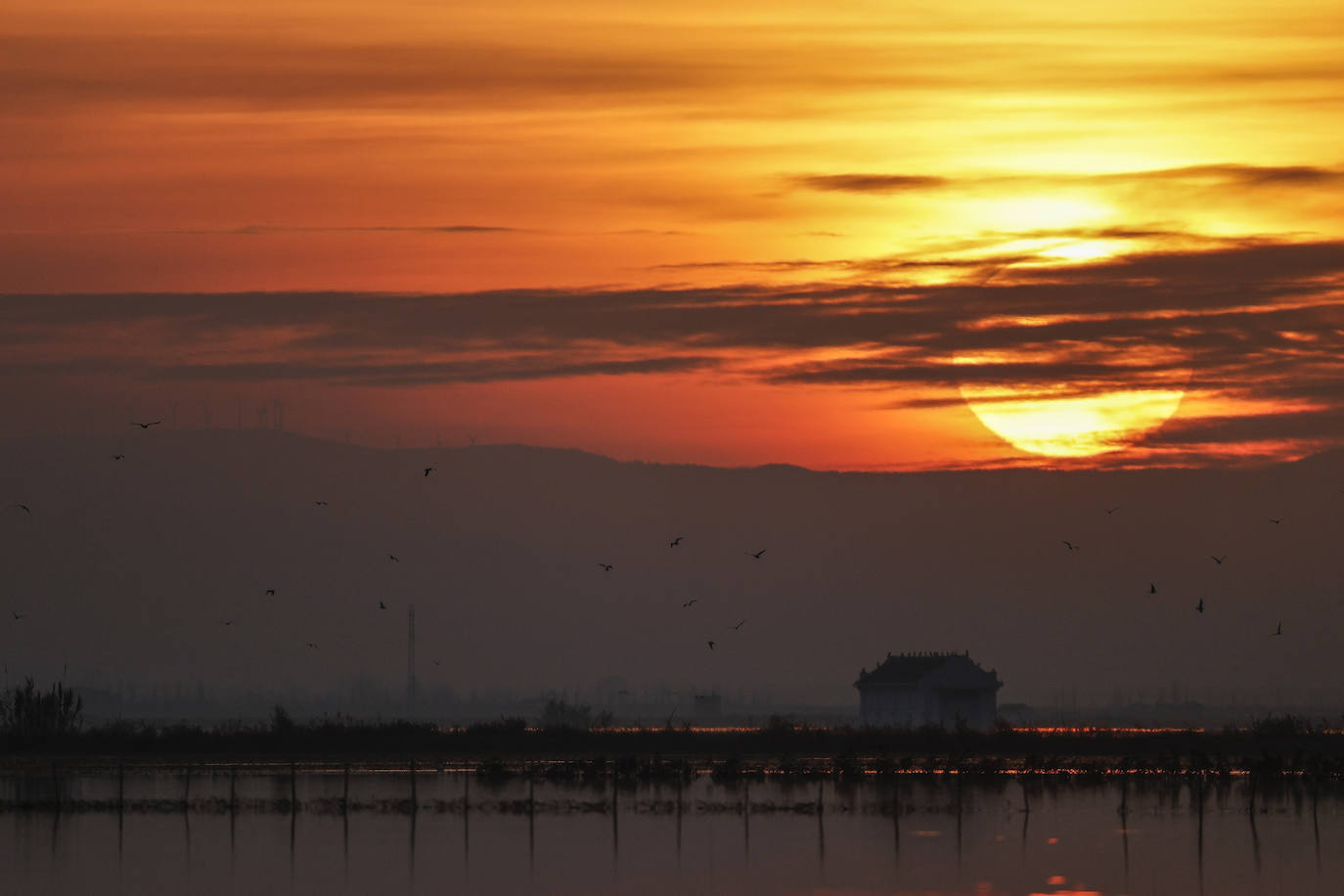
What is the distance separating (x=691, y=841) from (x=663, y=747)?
149 ft

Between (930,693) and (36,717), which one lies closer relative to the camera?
(36,717)

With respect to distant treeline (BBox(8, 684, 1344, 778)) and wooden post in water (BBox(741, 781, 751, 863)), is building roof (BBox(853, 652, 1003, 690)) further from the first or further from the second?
wooden post in water (BBox(741, 781, 751, 863))

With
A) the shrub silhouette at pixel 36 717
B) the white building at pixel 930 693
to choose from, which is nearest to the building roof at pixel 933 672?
the white building at pixel 930 693

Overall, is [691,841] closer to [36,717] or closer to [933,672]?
[36,717]

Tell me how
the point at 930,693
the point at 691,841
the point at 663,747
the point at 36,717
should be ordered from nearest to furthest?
1. the point at 691,841
2. the point at 36,717
3. the point at 663,747
4. the point at 930,693

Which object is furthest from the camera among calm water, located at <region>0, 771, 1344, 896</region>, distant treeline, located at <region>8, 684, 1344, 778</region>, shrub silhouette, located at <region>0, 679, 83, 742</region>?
shrub silhouette, located at <region>0, 679, 83, 742</region>

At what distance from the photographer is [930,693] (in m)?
127

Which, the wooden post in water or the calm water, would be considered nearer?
the calm water

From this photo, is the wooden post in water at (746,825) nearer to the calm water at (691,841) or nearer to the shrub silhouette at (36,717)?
the calm water at (691,841)

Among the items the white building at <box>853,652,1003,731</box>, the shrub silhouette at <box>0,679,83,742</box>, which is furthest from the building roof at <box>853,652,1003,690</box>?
the shrub silhouette at <box>0,679,83,742</box>

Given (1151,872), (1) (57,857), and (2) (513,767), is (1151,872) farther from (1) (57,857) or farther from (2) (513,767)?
(2) (513,767)

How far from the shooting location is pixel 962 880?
46.2 metres

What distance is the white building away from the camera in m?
126

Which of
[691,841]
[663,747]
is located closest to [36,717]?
[663,747]
